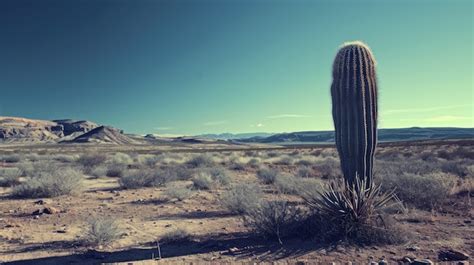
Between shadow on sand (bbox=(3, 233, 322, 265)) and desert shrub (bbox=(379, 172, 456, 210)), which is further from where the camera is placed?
desert shrub (bbox=(379, 172, 456, 210))

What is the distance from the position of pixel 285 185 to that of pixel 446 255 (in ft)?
25.8

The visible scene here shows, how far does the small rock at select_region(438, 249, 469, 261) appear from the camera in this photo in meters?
5.76

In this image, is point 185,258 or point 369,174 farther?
point 369,174

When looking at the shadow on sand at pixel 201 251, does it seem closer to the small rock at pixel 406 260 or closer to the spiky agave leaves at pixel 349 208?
the spiky agave leaves at pixel 349 208

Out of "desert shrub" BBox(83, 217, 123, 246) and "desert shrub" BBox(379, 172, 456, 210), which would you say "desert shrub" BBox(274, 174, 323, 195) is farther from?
"desert shrub" BBox(83, 217, 123, 246)

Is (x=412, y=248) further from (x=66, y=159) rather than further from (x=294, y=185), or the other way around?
(x=66, y=159)

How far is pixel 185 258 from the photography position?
6258 millimetres

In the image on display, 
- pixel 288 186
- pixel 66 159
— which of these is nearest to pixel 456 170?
pixel 288 186

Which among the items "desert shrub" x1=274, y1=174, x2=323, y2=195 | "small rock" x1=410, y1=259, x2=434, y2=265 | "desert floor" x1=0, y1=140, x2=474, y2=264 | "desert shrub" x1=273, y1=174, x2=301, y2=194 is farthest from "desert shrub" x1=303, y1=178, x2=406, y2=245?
"desert shrub" x1=273, y1=174, x2=301, y2=194

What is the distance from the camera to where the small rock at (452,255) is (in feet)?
18.9

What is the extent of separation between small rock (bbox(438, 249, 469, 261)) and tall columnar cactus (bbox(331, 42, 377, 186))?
2.06 metres

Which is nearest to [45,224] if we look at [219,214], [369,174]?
[219,214]

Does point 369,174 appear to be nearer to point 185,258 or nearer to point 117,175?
point 185,258

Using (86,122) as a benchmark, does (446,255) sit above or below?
below
